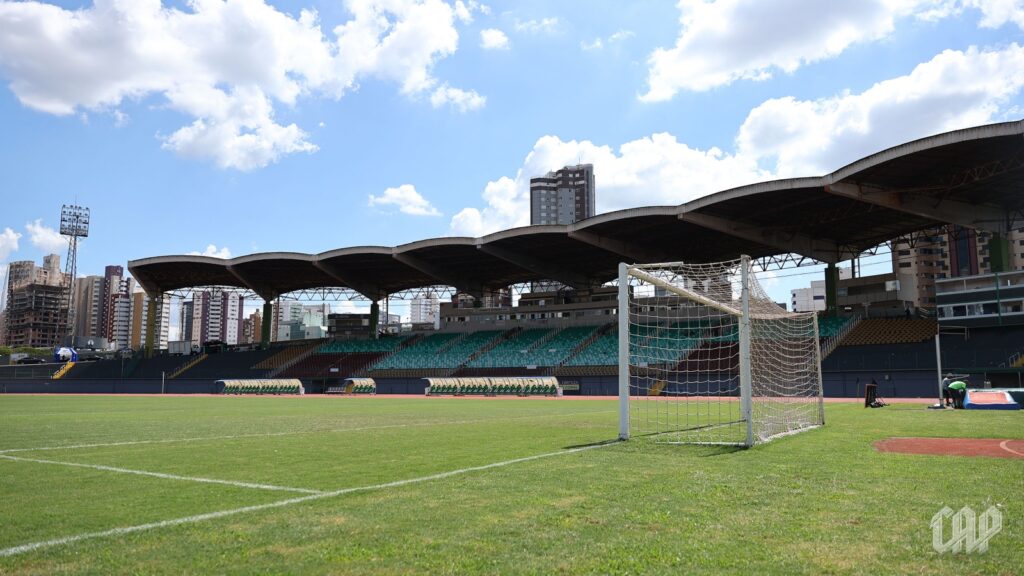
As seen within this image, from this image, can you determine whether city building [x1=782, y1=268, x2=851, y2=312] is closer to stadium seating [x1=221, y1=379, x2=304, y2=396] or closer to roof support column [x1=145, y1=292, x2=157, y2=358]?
stadium seating [x1=221, y1=379, x2=304, y2=396]

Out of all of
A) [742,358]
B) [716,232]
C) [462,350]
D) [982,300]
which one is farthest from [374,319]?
[742,358]

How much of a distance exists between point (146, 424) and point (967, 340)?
41108mm

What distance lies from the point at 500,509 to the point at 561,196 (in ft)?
552

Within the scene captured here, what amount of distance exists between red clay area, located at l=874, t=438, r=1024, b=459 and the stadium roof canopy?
81.6 ft

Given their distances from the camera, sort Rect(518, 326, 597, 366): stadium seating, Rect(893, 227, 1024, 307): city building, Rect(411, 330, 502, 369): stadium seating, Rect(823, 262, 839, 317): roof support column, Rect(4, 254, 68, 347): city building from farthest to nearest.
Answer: Rect(4, 254, 68, 347): city building → Rect(893, 227, 1024, 307): city building → Rect(411, 330, 502, 369): stadium seating → Rect(518, 326, 597, 366): stadium seating → Rect(823, 262, 839, 317): roof support column

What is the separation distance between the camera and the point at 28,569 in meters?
4.36

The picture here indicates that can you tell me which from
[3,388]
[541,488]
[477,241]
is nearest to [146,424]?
[541,488]

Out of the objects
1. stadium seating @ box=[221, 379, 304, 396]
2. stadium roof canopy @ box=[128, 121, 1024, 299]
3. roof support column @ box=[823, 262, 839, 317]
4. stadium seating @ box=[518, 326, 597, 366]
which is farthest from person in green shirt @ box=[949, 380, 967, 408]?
stadium seating @ box=[221, 379, 304, 396]

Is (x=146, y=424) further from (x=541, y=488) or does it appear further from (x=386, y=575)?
(x=386, y=575)

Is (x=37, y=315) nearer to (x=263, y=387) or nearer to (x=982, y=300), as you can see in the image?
(x=263, y=387)

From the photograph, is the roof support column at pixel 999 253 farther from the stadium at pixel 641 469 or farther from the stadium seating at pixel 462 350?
the stadium seating at pixel 462 350

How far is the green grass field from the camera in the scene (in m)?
4.50

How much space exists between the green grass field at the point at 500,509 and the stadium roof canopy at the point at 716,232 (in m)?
29.4

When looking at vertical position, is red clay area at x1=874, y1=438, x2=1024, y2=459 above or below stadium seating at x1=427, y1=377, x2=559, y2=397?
above
